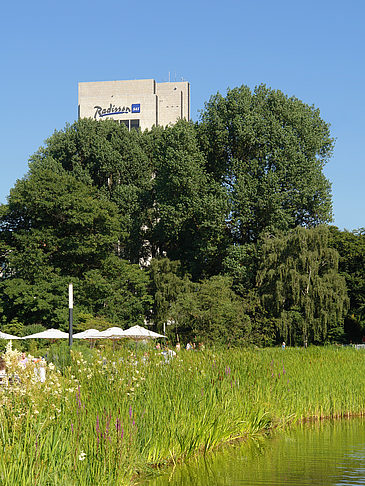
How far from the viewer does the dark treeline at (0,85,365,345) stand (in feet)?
132

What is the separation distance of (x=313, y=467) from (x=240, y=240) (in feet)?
116

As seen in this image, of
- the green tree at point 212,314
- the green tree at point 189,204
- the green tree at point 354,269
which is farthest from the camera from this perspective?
the green tree at point 354,269

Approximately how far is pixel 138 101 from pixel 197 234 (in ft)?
176

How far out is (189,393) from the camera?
10953 mm

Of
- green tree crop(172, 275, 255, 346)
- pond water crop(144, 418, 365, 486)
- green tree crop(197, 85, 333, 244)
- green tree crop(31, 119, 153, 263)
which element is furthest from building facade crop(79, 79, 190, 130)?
pond water crop(144, 418, 365, 486)

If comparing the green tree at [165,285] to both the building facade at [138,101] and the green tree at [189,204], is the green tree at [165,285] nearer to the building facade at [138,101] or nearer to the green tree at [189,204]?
the green tree at [189,204]

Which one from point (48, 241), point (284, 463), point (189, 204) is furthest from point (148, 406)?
point (189, 204)

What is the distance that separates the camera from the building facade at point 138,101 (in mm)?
94938

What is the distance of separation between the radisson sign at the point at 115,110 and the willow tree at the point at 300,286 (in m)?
57.8

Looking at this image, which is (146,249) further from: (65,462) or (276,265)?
(65,462)

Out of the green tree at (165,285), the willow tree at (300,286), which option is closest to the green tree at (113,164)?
the green tree at (165,285)

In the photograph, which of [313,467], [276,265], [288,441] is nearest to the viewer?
[313,467]

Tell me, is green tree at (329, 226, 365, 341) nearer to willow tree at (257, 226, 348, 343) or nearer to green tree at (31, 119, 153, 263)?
willow tree at (257, 226, 348, 343)

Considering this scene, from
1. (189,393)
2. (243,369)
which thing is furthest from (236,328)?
(189,393)
